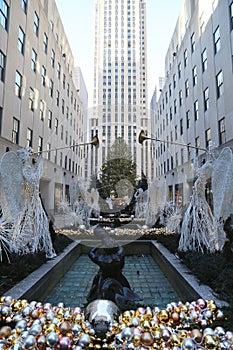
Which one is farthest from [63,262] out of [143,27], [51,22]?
[51,22]

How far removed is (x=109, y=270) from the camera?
375 centimetres

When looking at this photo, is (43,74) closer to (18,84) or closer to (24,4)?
(24,4)

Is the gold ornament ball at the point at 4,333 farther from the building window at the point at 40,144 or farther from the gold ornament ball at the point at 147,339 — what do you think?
the building window at the point at 40,144

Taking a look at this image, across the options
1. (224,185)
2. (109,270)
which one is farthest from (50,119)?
(109,270)

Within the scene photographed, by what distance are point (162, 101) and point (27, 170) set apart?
25.4m

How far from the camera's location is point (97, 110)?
11016 mm

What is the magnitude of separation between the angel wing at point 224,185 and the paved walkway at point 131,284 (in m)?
2.14

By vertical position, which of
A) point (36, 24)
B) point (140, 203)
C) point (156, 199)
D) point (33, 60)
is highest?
point (36, 24)

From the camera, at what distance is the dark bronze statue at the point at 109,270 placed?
3568 mm

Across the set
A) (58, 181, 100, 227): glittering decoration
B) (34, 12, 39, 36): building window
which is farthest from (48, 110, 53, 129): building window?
(58, 181, 100, 227): glittering decoration

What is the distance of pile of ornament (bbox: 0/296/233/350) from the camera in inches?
59.2

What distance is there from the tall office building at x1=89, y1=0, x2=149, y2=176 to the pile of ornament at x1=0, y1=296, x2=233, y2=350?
879 centimetres

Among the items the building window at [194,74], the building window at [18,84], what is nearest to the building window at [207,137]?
the building window at [194,74]

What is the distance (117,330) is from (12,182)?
4.52 metres
